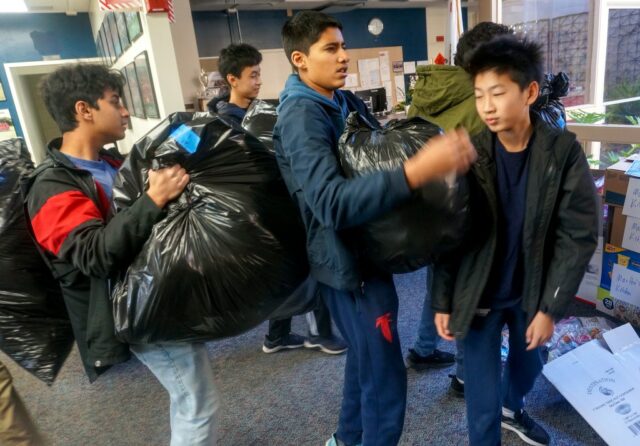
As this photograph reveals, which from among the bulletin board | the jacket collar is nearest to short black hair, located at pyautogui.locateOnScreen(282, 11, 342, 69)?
the jacket collar

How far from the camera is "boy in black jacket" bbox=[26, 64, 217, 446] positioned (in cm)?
95

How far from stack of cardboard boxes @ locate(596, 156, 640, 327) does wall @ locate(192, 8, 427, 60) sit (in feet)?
17.5

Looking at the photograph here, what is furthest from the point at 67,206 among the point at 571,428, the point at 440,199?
the point at 571,428

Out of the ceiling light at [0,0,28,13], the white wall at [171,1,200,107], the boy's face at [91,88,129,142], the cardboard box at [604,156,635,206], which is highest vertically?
the ceiling light at [0,0,28,13]

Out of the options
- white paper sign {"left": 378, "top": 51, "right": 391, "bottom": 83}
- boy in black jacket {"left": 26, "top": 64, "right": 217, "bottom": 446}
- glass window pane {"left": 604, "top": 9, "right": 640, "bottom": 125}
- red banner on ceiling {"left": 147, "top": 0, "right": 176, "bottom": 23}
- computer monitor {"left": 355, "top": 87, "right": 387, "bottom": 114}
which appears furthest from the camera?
white paper sign {"left": 378, "top": 51, "right": 391, "bottom": 83}

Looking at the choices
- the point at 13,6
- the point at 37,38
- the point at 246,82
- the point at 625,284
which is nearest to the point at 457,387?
the point at 625,284

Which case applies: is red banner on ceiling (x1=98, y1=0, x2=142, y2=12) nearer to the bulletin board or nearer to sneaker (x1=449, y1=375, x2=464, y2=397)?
sneaker (x1=449, y1=375, x2=464, y2=397)

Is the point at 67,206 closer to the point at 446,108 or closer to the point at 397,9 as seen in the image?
A: the point at 446,108

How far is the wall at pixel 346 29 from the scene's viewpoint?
19.3ft

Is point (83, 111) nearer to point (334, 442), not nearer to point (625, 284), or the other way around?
point (334, 442)

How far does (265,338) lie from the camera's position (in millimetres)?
2279

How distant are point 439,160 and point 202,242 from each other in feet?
1.82

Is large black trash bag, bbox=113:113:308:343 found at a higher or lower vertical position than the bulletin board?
lower

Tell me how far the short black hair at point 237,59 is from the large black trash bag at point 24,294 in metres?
1.28
